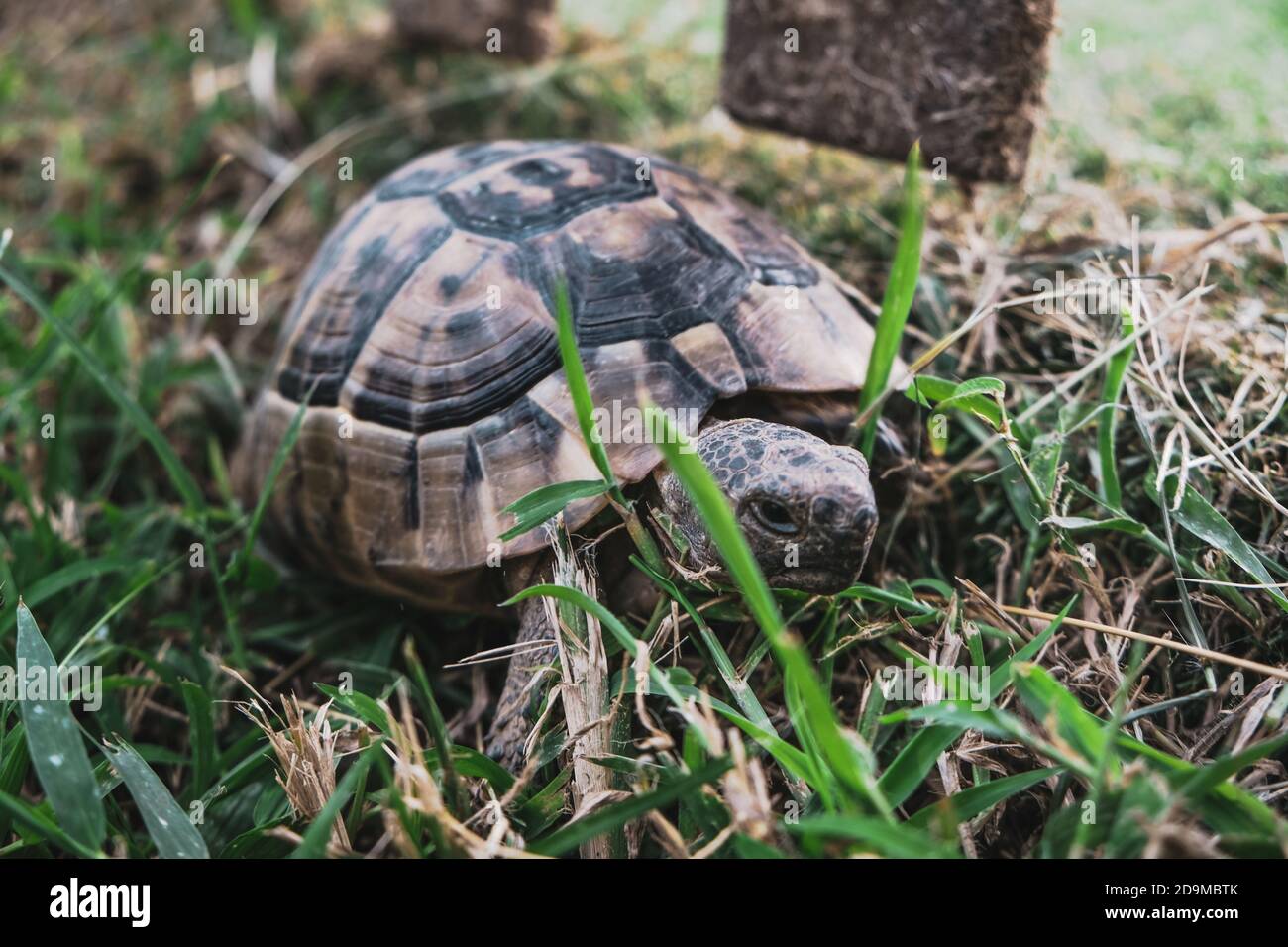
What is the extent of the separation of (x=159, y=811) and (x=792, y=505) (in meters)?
1.18

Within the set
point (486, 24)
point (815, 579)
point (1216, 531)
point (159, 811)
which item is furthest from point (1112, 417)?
point (486, 24)

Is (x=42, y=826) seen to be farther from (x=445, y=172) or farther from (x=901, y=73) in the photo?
(x=901, y=73)

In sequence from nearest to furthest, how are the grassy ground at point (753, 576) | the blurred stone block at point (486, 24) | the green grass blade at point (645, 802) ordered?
the green grass blade at point (645, 802), the grassy ground at point (753, 576), the blurred stone block at point (486, 24)

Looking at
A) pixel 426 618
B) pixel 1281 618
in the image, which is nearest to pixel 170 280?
pixel 426 618

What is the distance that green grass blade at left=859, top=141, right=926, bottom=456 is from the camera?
1924 mm

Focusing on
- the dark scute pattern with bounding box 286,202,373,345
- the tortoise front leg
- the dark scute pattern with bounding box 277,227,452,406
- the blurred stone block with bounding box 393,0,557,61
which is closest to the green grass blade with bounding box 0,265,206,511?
the dark scute pattern with bounding box 277,227,452,406

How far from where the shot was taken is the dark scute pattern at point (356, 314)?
2.39 metres

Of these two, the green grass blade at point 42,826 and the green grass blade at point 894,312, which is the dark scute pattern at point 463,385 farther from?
the green grass blade at point 42,826

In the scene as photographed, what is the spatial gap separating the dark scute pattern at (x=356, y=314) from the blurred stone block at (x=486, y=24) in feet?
5.38

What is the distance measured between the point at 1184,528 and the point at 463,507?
149 centimetres

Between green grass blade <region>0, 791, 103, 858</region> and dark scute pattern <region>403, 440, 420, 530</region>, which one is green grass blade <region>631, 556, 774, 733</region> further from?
green grass blade <region>0, 791, 103, 858</region>

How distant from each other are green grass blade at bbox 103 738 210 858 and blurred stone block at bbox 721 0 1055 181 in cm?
235

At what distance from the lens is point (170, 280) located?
3.37 metres

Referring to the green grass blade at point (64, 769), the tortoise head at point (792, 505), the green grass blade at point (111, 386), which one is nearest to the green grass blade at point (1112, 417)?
the tortoise head at point (792, 505)
